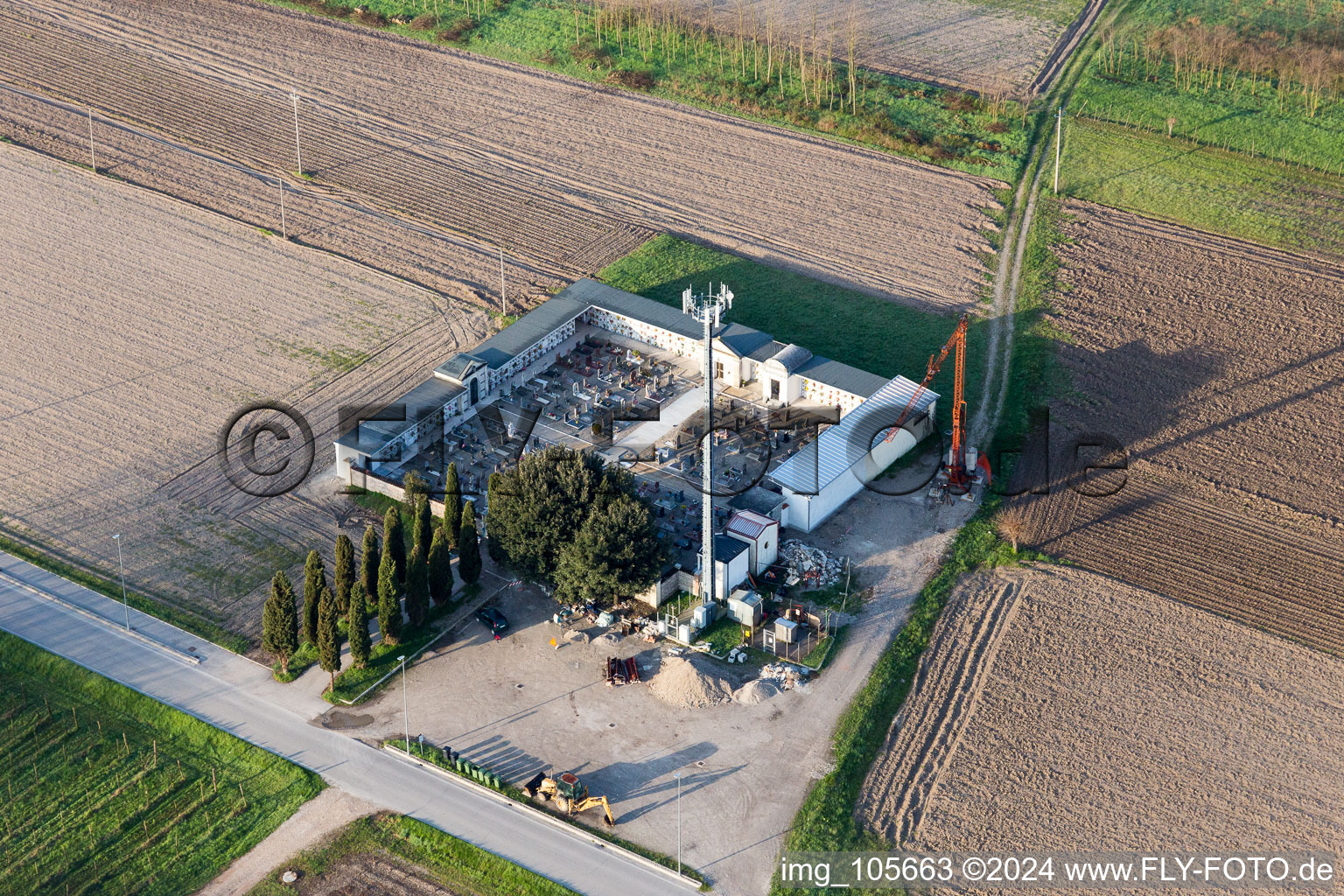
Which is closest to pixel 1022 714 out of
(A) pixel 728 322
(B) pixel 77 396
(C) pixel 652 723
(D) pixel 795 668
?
(D) pixel 795 668

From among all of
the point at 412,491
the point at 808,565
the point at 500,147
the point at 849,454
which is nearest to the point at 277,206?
the point at 500,147

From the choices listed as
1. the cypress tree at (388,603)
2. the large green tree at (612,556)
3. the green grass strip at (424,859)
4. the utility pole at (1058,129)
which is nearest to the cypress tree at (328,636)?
the cypress tree at (388,603)

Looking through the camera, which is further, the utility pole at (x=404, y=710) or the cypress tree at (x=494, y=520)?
the cypress tree at (x=494, y=520)

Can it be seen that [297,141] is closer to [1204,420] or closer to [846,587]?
[846,587]

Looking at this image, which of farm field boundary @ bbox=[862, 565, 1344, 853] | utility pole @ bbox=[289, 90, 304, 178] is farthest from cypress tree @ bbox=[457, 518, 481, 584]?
utility pole @ bbox=[289, 90, 304, 178]

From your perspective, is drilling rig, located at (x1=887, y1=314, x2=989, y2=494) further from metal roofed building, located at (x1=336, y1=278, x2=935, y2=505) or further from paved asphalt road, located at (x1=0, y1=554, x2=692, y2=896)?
paved asphalt road, located at (x1=0, y1=554, x2=692, y2=896)

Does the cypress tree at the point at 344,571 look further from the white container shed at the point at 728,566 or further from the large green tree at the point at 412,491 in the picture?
the white container shed at the point at 728,566
